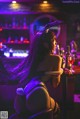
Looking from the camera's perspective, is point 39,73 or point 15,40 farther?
point 15,40

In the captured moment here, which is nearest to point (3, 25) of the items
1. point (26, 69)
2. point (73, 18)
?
point (73, 18)

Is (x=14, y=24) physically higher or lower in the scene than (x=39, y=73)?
higher

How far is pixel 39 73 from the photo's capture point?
5.88ft

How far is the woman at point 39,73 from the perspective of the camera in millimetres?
1747

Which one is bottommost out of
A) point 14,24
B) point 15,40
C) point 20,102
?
point 20,102

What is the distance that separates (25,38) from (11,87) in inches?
61.2

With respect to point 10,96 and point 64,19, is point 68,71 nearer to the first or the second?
point 10,96

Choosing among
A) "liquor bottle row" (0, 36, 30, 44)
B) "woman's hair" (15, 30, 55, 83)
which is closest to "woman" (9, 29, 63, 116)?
"woman's hair" (15, 30, 55, 83)

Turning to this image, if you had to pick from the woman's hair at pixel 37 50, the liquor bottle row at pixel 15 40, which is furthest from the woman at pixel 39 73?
the liquor bottle row at pixel 15 40

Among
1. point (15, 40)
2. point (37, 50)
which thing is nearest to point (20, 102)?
point (37, 50)

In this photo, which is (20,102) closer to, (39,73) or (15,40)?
(39,73)

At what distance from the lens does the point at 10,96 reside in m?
2.07

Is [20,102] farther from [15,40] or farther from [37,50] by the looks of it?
[15,40]

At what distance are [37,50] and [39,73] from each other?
15 cm
